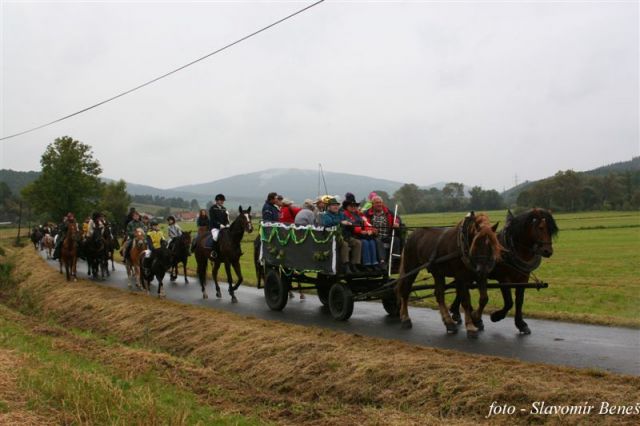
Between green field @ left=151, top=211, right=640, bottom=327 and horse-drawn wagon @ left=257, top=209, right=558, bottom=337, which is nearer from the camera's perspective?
horse-drawn wagon @ left=257, top=209, right=558, bottom=337

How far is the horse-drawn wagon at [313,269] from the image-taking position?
12.0 m

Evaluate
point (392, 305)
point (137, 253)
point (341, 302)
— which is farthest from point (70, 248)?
point (392, 305)

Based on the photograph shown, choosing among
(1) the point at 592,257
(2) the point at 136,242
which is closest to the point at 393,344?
(2) the point at 136,242

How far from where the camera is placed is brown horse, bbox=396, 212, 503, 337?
951cm

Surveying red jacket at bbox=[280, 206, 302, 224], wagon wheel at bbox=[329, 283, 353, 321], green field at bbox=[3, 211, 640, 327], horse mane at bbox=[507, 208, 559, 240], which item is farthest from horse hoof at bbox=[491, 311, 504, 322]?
red jacket at bbox=[280, 206, 302, 224]

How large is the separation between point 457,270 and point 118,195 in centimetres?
8799

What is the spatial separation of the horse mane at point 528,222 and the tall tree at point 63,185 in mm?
65345

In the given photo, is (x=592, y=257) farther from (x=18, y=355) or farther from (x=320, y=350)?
(x=18, y=355)

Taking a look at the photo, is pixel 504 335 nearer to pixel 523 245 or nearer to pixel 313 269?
pixel 523 245

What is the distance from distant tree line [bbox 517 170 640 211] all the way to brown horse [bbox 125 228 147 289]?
64265 millimetres

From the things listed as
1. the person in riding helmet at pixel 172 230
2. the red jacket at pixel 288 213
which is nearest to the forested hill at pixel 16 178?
the person in riding helmet at pixel 172 230

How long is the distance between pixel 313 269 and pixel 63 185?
209 ft

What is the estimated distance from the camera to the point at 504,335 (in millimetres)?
9992

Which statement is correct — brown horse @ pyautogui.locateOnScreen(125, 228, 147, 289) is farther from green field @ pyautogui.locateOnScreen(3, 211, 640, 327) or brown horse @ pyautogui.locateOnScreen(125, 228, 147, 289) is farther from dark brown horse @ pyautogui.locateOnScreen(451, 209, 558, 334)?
dark brown horse @ pyautogui.locateOnScreen(451, 209, 558, 334)
